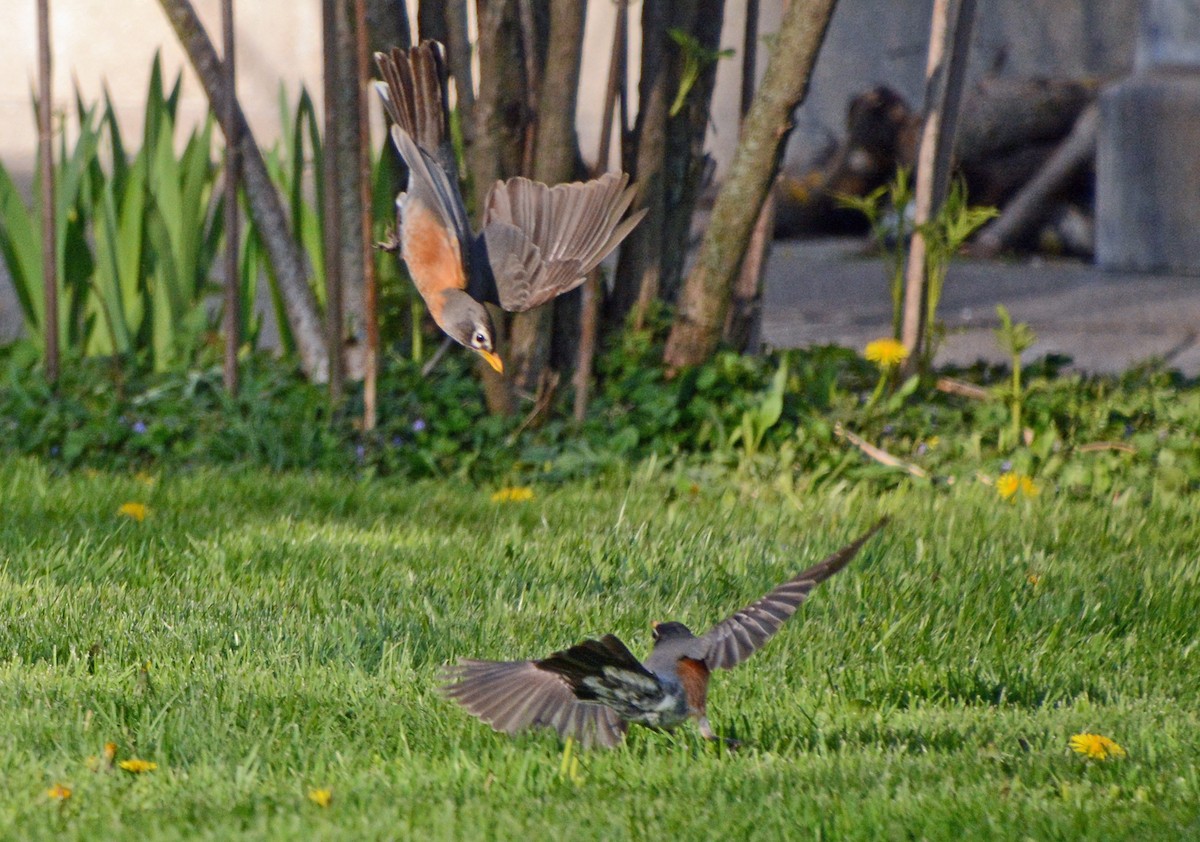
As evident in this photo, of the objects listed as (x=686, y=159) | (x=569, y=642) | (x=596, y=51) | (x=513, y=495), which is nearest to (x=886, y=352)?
(x=686, y=159)

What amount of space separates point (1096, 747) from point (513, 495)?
2.10 m

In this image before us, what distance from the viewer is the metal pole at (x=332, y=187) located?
4.27 meters

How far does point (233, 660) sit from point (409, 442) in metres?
1.91

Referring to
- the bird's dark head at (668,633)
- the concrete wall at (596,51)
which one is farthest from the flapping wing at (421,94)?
the concrete wall at (596,51)

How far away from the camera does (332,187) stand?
4.35 m

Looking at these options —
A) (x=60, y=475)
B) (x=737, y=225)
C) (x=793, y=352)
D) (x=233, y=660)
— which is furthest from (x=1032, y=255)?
(x=233, y=660)

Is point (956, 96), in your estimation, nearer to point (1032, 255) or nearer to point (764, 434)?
point (764, 434)

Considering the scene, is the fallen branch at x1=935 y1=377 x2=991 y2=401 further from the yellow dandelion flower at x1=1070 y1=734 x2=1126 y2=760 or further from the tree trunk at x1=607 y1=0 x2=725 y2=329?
the yellow dandelion flower at x1=1070 y1=734 x2=1126 y2=760

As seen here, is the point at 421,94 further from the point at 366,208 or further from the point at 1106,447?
the point at 1106,447

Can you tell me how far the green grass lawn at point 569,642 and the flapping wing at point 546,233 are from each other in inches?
28.7

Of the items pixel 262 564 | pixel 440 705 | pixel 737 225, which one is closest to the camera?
pixel 440 705

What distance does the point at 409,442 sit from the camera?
14.8 feet

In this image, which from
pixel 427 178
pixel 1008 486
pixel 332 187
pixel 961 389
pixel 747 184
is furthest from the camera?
pixel 961 389

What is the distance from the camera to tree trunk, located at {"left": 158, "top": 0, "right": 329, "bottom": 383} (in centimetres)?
470
